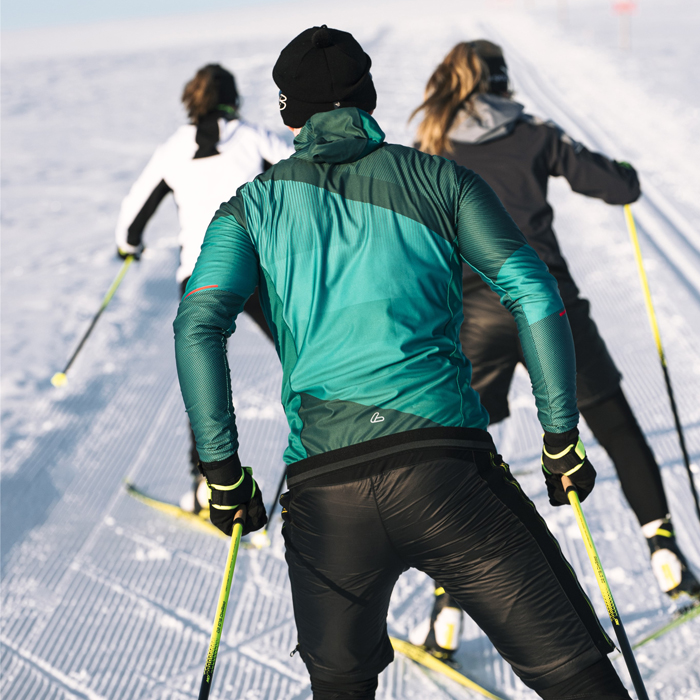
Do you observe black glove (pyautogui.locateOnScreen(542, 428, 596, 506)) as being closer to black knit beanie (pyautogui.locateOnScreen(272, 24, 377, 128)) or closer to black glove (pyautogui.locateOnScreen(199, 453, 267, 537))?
black glove (pyautogui.locateOnScreen(199, 453, 267, 537))

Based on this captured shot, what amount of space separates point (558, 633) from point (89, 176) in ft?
26.4

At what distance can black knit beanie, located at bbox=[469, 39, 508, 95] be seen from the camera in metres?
2.26

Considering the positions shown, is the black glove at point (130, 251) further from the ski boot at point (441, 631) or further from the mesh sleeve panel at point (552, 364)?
the mesh sleeve panel at point (552, 364)

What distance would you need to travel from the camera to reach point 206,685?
1324 mm

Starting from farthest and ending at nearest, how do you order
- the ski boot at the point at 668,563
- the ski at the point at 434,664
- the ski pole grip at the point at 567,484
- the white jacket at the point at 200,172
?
the white jacket at the point at 200,172
the ski boot at the point at 668,563
the ski at the point at 434,664
the ski pole grip at the point at 567,484

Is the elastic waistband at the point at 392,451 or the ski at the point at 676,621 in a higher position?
the elastic waistband at the point at 392,451

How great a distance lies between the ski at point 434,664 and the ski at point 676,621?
18.6 inches

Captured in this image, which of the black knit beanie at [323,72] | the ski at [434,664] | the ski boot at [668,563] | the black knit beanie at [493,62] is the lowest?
the ski at [434,664]

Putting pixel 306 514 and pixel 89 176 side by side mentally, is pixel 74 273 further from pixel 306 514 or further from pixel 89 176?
pixel 306 514

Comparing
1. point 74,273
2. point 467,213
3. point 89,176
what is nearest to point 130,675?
point 467,213

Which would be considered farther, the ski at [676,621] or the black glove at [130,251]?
the black glove at [130,251]

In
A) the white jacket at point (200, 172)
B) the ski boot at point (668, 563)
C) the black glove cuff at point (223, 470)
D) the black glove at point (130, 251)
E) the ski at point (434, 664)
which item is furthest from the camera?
the black glove at point (130, 251)

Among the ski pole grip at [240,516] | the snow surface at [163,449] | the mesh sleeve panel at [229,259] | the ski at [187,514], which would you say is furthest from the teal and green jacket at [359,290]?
the ski at [187,514]

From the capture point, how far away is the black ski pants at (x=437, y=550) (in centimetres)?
121
